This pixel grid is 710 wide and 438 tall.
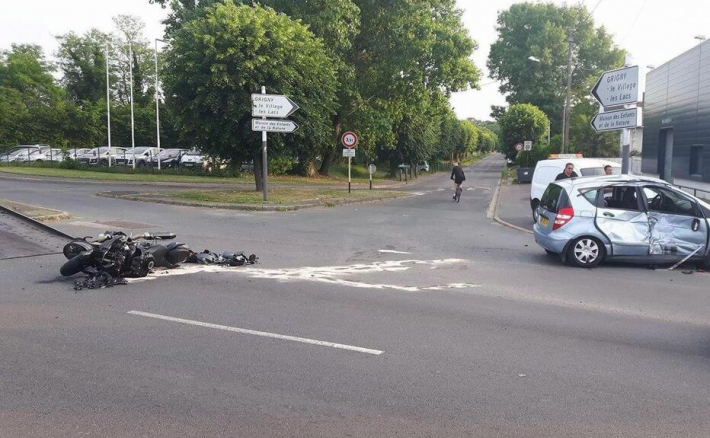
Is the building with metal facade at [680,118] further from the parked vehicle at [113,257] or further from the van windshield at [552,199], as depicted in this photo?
the parked vehicle at [113,257]

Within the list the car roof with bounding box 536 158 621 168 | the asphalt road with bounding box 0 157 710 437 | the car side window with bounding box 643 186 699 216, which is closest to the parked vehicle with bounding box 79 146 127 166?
the car roof with bounding box 536 158 621 168

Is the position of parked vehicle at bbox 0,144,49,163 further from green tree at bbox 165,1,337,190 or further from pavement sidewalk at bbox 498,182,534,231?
pavement sidewalk at bbox 498,182,534,231

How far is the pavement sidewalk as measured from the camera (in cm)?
1862

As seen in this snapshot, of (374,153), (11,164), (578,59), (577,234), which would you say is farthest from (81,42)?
(577,234)

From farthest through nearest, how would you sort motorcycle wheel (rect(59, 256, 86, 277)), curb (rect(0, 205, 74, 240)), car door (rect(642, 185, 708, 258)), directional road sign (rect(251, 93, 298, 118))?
1. directional road sign (rect(251, 93, 298, 118))
2. curb (rect(0, 205, 74, 240))
3. car door (rect(642, 185, 708, 258))
4. motorcycle wheel (rect(59, 256, 86, 277))

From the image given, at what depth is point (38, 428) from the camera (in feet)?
13.6

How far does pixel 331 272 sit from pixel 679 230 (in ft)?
20.2

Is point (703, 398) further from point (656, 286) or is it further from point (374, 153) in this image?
point (374, 153)

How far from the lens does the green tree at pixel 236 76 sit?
21.2 m

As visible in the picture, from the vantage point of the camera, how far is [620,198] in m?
11.0

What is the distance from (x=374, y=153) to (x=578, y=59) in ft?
118

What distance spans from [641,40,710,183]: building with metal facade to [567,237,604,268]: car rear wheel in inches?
709

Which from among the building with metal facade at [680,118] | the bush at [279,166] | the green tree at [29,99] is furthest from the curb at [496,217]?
the green tree at [29,99]

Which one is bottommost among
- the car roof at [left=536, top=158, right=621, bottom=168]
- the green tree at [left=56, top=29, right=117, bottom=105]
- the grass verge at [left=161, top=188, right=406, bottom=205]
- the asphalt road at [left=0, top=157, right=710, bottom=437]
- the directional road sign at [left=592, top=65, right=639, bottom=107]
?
the asphalt road at [left=0, top=157, right=710, bottom=437]
